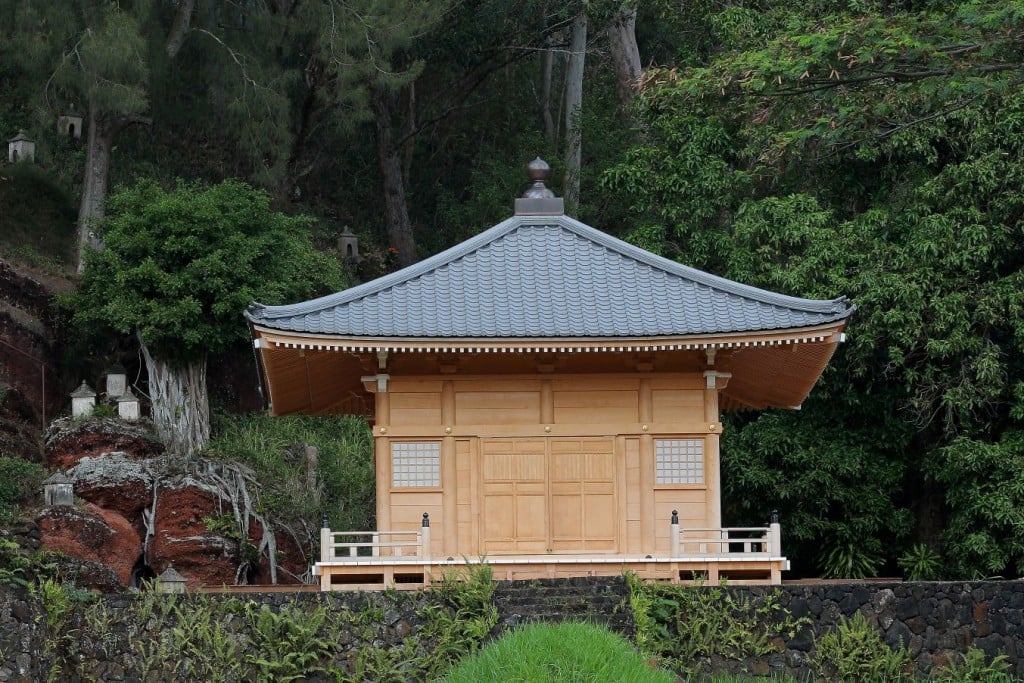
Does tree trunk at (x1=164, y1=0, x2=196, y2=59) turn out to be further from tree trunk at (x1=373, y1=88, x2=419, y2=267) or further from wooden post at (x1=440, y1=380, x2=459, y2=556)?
wooden post at (x1=440, y1=380, x2=459, y2=556)

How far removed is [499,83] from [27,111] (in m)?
11.6

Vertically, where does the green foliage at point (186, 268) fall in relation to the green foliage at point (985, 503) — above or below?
above

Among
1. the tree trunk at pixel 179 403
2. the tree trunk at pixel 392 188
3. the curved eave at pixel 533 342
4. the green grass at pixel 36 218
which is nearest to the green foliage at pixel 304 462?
the tree trunk at pixel 179 403

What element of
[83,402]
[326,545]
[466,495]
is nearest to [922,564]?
[466,495]

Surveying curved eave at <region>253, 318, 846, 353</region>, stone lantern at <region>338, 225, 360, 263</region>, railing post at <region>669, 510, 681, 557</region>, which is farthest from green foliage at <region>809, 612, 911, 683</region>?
stone lantern at <region>338, 225, 360, 263</region>

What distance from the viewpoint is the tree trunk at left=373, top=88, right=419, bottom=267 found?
34156 millimetres

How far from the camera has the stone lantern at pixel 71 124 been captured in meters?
32.8

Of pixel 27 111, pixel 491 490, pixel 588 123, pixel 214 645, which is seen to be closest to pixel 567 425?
pixel 491 490

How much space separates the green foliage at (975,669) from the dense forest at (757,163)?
4280mm

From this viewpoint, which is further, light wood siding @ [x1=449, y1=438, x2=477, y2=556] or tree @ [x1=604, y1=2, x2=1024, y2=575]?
tree @ [x1=604, y1=2, x2=1024, y2=575]

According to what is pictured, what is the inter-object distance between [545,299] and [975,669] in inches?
248

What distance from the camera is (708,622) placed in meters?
16.5

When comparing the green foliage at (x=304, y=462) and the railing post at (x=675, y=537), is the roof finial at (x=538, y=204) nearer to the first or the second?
the railing post at (x=675, y=537)

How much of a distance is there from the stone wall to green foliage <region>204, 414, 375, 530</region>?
320 inches
